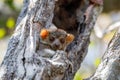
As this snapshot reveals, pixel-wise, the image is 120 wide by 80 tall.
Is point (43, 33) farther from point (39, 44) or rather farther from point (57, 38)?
point (57, 38)

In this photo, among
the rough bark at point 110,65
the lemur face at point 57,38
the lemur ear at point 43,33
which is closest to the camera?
the rough bark at point 110,65

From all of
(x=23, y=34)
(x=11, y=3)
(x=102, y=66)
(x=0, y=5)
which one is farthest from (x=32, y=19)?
(x=0, y=5)

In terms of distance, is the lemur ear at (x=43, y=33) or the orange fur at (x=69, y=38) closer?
the lemur ear at (x=43, y=33)

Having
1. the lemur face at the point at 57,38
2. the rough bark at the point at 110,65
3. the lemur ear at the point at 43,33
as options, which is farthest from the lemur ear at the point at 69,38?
the rough bark at the point at 110,65

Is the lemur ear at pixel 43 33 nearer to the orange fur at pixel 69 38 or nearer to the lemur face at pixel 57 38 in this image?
the lemur face at pixel 57 38

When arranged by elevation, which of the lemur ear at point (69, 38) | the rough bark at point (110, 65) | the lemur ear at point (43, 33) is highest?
the lemur ear at point (43, 33)

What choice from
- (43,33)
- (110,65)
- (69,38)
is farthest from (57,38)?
(110,65)

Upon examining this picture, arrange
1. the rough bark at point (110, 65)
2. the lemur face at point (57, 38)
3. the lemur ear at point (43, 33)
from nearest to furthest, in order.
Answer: the rough bark at point (110, 65) → the lemur ear at point (43, 33) → the lemur face at point (57, 38)
